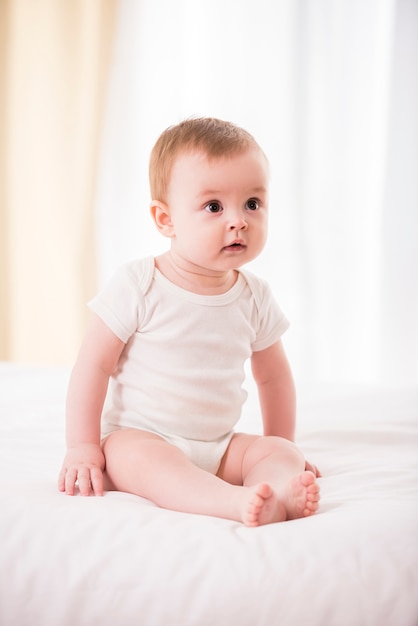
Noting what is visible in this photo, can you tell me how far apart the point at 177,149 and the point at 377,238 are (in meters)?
1.97

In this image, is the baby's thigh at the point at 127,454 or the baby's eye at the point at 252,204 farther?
the baby's eye at the point at 252,204

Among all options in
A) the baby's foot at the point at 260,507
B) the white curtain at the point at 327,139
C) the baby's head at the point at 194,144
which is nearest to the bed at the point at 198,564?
the baby's foot at the point at 260,507

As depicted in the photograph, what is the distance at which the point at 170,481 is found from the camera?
105 cm

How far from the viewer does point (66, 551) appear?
0.89m

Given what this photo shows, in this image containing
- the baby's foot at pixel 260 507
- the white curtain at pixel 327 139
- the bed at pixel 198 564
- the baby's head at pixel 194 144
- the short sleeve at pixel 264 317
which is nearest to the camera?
the bed at pixel 198 564

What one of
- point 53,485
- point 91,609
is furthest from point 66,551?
point 53,485

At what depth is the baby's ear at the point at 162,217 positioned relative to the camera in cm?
126

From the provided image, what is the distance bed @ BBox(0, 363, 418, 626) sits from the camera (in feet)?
2.61

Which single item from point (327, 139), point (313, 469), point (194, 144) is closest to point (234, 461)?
point (313, 469)

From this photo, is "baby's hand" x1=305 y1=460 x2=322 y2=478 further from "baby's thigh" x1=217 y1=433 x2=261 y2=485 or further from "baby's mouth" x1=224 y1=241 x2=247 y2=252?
"baby's mouth" x1=224 y1=241 x2=247 y2=252

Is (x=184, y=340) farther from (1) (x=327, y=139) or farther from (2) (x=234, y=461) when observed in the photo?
(1) (x=327, y=139)

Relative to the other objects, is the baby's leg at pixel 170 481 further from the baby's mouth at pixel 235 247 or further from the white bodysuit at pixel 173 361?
the baby's mouth at pixel 235 247

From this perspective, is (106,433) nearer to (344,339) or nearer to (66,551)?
(66,551)

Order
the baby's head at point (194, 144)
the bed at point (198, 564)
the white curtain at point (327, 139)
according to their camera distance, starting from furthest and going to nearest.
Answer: the white curtain at point (327, 139) < the baby's head at point (194, 144) < the bed at point (198, 564)
